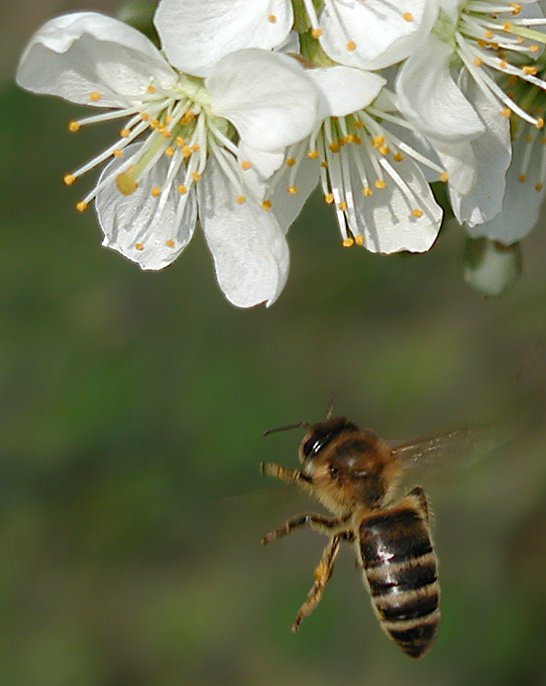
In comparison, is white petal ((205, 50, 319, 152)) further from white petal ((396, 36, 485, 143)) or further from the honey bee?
the honey bee

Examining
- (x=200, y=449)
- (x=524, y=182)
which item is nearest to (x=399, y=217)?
(x=524, y=182)

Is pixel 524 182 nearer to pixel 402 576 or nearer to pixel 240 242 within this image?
pixel 240 242

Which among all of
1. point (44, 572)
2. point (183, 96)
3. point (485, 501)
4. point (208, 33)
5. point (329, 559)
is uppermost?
point (208, 33)

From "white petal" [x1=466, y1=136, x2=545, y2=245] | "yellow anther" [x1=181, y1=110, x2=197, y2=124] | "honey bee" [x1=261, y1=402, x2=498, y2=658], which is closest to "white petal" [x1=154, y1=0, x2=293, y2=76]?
"yellow anther" [x1=181, y1=110, x2=197, y2=124]

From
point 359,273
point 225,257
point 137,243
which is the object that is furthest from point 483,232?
point 359,273

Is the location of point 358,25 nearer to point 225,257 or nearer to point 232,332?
point 225,257

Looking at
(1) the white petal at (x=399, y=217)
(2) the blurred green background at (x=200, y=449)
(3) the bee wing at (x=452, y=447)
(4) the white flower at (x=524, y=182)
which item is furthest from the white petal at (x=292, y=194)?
(2) the blurred green background at (x=200, y=449)

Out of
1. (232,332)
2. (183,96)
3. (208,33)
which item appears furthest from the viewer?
(232,332)
